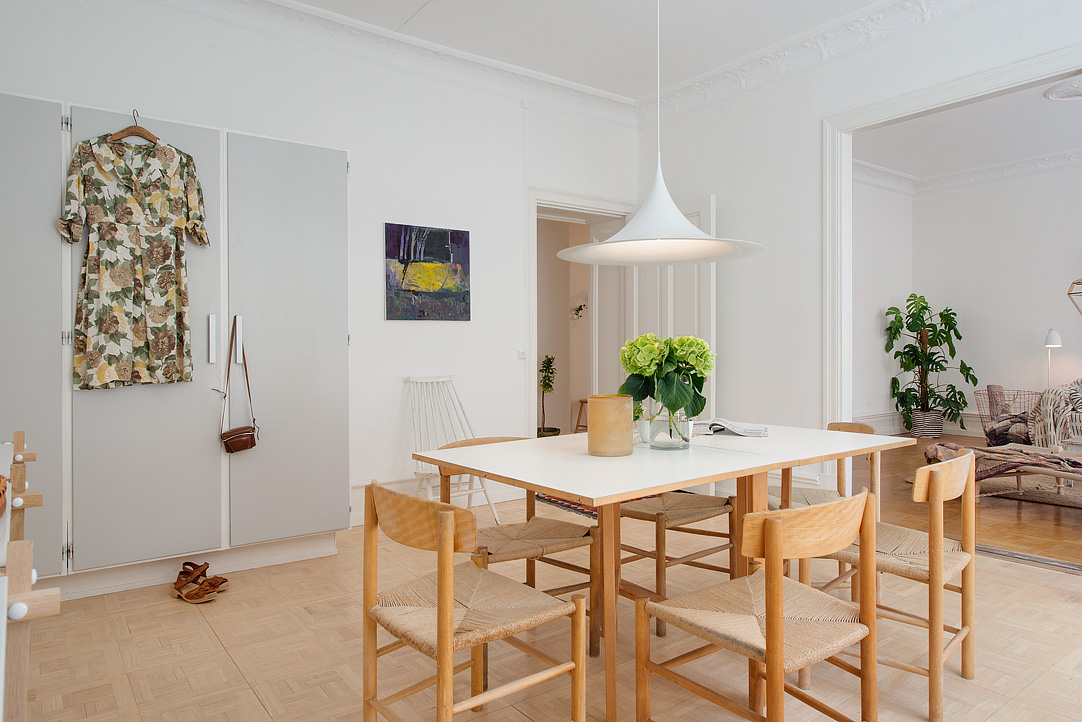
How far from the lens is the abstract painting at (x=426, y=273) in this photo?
4.53 meters

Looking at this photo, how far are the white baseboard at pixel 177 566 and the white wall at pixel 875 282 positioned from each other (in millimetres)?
6498

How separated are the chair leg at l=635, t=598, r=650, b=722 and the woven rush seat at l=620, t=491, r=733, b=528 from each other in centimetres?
87

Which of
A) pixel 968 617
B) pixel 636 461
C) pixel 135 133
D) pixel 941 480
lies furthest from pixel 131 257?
pixel 968 617

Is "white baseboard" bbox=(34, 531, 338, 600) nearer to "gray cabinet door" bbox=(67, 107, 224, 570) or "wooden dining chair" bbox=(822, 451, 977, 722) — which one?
"gray cabinet door" bbox=(67, 107, 224, 570)

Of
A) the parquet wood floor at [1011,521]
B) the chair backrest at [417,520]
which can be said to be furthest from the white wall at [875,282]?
the chair backrest at [417,520]

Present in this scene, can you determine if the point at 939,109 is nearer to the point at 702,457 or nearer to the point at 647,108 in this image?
the point at 647,108

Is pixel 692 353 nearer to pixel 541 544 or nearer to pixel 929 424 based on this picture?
pixel 541 544

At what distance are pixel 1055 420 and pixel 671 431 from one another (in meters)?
4.92

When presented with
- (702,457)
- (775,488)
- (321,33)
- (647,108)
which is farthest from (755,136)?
(702,457)

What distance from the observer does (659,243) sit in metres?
2.74

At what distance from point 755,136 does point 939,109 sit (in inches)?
→ 48.9

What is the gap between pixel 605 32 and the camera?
4.40 m

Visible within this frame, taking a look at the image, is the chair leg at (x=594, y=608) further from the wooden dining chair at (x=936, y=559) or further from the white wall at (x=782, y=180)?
the white wall at (x=782, y=180)

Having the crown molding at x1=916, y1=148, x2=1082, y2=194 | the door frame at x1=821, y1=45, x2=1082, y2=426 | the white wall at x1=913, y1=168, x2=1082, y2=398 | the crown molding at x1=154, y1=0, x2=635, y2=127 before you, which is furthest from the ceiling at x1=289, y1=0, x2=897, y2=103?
the white wall at x1=913, y1=168, x2=1082, y2=398
